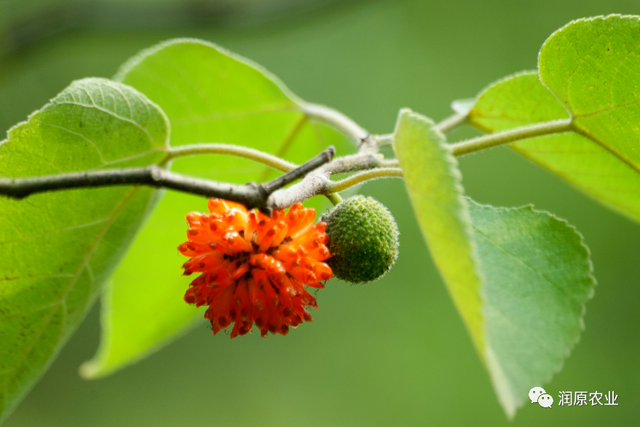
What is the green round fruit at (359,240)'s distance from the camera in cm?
105

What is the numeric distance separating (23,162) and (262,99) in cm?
83

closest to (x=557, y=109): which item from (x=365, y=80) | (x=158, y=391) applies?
(x=365, y=80)

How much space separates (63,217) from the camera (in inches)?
47.1

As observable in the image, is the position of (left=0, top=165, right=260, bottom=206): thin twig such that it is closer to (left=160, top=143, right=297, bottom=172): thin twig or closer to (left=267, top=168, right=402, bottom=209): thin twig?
(left=267, top=168, right=402, bottom=209): thin twig

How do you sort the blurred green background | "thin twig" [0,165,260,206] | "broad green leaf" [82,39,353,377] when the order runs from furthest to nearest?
1. the blurred green background
2. "broad green leaf" [82,39,353,377]
3. "thin twig" [0,165,260,206]

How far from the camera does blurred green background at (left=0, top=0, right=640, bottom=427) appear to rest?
496cm

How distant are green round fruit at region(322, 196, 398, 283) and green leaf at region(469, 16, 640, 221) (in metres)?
0.53

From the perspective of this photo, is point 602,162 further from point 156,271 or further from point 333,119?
point 156,271

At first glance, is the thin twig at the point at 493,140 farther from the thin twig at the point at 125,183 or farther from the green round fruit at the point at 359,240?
the thin twig at the point at 125,183

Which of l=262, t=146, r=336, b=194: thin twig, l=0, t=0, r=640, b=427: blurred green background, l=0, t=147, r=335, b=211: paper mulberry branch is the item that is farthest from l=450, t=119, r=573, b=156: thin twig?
l=0, t=0, r=640, b=427: blurred green background

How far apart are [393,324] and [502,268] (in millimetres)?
4385

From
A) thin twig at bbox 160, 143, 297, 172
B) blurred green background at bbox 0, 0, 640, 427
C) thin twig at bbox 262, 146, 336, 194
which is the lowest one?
blurred green background at bbox 0, 0, 640, 427

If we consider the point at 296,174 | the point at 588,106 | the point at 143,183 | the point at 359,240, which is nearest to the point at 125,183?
the point at 143,183

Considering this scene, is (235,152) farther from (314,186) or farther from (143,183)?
(143,183)
